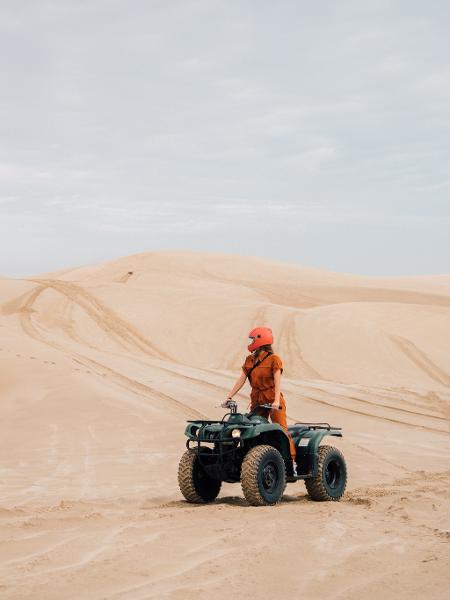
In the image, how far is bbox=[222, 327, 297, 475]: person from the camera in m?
8.19

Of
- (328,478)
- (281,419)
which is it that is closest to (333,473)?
(328,478)

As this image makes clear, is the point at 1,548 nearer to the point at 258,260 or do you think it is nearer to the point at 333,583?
the point at 333,583

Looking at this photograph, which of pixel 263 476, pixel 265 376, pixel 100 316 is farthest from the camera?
pixel 100 316

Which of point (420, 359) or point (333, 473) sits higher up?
point (420, 359)

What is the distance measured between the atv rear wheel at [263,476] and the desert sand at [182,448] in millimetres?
205

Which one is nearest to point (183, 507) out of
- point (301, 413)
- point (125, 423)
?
point (125, 423)

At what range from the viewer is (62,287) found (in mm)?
38812

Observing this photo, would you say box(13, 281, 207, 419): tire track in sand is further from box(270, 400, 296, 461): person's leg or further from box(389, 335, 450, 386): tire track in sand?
box(389, 335, 450, 386): tire track in sand

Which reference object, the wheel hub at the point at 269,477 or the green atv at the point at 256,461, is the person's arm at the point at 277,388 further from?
the wheel hub at the point at 269,477

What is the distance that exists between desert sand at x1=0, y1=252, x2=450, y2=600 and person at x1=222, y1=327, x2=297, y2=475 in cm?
92

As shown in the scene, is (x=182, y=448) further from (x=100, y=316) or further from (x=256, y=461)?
(x=100, y=316)

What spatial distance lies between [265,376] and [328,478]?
1378mm

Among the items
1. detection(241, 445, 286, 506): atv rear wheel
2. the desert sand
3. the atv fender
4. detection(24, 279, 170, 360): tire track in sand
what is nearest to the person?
the atv fender

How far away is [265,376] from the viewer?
27.0 ft
